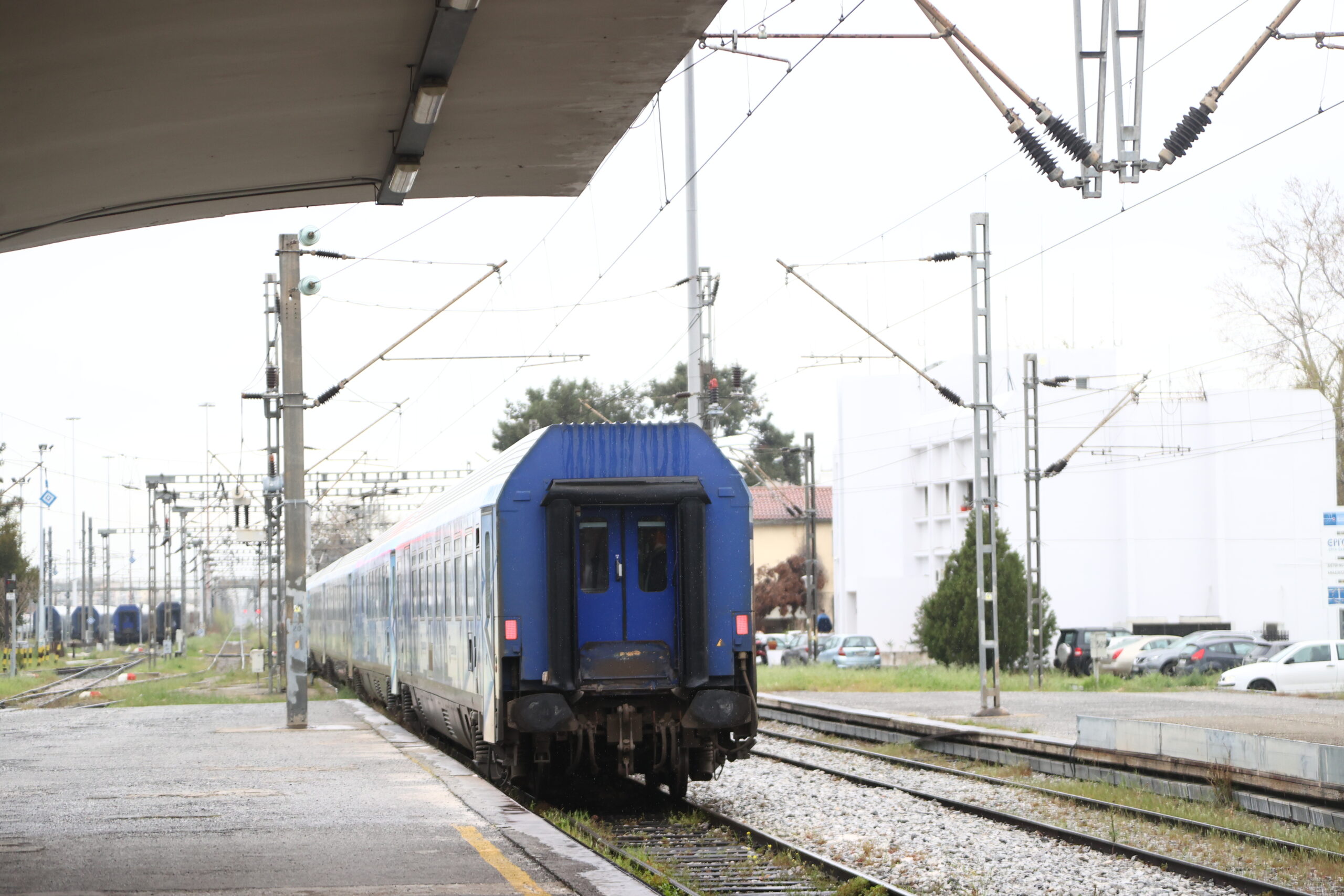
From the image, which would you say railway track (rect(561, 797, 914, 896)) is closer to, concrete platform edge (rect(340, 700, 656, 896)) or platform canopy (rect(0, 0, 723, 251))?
concrete platform edge (rect(340, 700, 656, 896))

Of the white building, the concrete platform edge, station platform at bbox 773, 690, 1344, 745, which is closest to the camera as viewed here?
the concrete platform edge

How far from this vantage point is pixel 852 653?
48719 millimetres

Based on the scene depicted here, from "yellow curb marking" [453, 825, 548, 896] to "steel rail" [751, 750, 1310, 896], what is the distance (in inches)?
175

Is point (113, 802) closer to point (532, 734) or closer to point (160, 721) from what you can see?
point (532, 734)

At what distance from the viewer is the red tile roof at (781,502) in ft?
264

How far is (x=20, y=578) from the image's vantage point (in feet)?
237

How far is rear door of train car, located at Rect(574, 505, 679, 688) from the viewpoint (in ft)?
41.1

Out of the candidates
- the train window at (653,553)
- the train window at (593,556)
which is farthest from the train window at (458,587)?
the train window at (653,553)

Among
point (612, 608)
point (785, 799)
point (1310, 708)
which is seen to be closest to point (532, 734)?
point (612, 608)

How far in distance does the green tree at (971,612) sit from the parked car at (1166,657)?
8.18ft

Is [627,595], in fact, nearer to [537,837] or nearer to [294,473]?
[537,837]

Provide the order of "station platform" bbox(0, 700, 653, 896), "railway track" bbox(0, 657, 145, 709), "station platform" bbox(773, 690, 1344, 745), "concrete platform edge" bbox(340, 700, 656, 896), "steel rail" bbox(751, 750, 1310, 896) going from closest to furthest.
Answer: "concrete platform edge" bbox(340, 700, 656, 896) → "station platform" bbox(0, 700, 653, 896) → "steel rail" bbox(751, 750, 1310, 896) → "station platform" bbox(773, 690, 1344, 745) → "railway track" bbox(0, 657, 145, 709)

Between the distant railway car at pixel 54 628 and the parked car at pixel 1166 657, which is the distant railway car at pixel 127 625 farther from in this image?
the parked car at pixel 1166 657

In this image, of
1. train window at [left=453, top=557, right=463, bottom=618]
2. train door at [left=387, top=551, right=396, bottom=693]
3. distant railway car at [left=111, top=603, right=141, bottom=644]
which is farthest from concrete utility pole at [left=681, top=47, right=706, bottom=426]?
distant railway car at [left=111, top=603, right=141, bottom=644]
